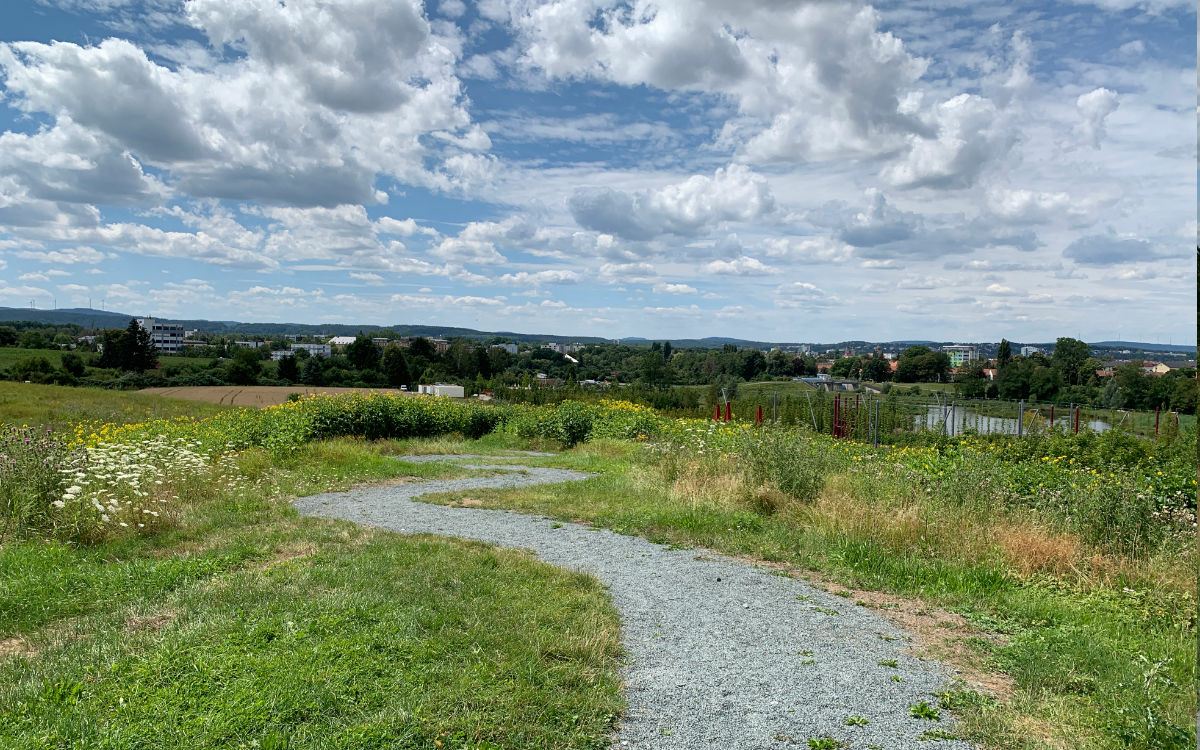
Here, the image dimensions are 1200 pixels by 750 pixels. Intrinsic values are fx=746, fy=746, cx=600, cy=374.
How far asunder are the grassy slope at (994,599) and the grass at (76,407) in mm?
14960

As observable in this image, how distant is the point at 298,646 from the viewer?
13.2 feet

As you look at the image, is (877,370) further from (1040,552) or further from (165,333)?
(165,333)

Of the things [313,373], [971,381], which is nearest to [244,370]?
[313,373]

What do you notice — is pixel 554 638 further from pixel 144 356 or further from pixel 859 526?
pixel 144 356

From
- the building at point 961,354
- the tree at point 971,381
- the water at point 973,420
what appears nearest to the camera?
the water at point 973,420

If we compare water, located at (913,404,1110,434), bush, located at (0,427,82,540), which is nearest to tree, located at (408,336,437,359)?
water, located at (913,404,1110,434)

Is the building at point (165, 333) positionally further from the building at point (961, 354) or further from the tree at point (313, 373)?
the building at point (961, 354)

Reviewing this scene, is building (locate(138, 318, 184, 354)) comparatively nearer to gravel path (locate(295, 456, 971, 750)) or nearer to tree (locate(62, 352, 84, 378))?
tree (locate(62, 352, 84, 378))

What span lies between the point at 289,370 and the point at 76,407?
3405cm

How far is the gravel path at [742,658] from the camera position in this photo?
139 inches

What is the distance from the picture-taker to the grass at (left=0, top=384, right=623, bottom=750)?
327 centimetres

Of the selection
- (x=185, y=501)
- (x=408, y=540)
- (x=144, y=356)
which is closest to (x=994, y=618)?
(x=408, y=540)

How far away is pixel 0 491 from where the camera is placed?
672 centimetres

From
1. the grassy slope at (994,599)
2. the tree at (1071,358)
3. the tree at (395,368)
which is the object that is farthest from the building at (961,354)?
the grassy slope at (994,599)
